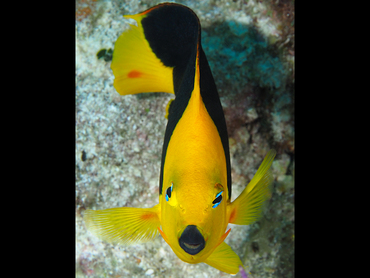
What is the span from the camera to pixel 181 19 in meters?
1.87

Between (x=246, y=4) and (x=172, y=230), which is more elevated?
(x=246, y=4)

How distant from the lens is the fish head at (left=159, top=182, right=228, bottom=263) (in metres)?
1.26

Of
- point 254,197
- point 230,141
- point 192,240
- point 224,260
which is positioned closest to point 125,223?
point 192,240

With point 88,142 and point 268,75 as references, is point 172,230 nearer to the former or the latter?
point 88,142

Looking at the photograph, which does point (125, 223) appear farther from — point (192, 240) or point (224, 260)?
point (224, 260)

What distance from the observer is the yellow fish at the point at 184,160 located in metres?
1.32

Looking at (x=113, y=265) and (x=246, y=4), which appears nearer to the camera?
(x=113, y=265)

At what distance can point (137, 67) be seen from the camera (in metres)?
2.42

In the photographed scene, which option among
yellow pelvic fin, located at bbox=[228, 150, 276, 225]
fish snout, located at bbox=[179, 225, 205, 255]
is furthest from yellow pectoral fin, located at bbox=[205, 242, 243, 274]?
fish snout, located at bbox=[179, 225, 205, 255]

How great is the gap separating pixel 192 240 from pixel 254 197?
73 cm

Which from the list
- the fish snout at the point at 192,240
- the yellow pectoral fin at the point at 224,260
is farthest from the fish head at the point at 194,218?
the yellow pectoral fin at the point at 224,260

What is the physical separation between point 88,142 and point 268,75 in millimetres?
2136

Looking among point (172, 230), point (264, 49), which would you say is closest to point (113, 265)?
point (172, 230)

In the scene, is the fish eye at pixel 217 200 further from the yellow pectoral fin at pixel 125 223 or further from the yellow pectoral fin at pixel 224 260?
the yellow pectoral fin at pixel 224 260
